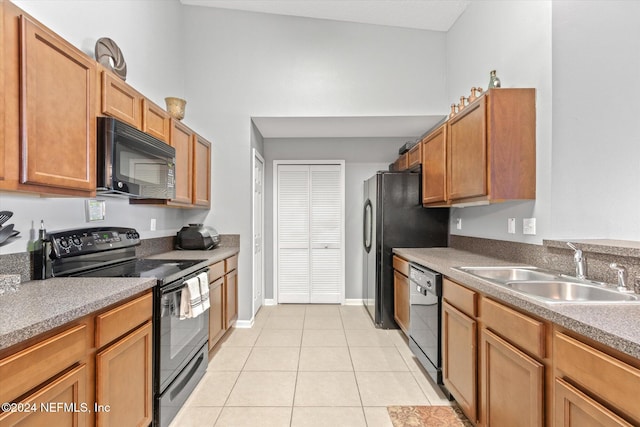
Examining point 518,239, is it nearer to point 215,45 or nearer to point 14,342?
point 14,342

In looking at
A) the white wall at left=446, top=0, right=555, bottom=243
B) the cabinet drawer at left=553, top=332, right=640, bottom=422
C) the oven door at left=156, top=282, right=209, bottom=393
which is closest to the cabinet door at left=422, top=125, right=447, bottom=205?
the white wall at left=446, top=0, right=555, bottom=243

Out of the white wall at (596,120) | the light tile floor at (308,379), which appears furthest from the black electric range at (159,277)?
the white wall at (596,120)

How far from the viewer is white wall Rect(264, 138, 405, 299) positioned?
14.4ft

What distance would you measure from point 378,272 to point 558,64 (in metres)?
2.37

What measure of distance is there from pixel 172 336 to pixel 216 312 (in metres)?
0.85

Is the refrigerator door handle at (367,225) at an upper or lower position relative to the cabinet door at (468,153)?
lower

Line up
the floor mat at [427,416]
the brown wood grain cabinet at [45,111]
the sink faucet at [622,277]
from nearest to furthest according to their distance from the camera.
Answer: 1. the brown wood grain cabinet at [45,111]
2. the sink faucet at [622,277]
3. the floor mat at [427,416]

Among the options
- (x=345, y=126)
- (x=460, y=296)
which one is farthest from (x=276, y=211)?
(x=460, y=296)

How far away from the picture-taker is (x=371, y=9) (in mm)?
3246

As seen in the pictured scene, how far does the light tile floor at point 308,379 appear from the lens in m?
1.96

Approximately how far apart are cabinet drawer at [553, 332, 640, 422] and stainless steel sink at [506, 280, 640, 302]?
338mm

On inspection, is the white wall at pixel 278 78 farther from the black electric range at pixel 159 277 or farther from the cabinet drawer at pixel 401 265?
the cabinet drawer at pixel 401 265

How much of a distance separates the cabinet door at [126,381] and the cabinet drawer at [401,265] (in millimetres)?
2133

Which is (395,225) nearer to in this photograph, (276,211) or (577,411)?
(276,211)
